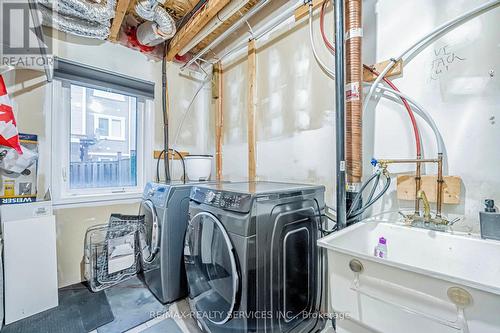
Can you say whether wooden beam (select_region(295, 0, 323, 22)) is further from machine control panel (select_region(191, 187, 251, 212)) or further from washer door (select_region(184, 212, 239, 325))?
washer door (select_region(184, 212, 239, 325))

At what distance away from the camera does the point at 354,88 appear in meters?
1.39

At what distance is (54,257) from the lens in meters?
1.86

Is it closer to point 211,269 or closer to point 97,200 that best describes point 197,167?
point 97,200

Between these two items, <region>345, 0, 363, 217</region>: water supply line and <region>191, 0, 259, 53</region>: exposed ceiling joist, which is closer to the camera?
<region>345, 0, 363, 217</region>: water supply line

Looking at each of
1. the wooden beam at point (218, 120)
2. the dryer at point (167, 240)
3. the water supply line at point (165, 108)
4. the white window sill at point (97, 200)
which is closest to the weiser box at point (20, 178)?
the white window sill at point (97, 200)

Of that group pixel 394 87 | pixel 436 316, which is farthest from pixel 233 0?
pixel 436 316

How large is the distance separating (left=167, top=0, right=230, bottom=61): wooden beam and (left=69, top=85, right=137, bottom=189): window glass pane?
0.78m

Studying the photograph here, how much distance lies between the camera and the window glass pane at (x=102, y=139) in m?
2.28

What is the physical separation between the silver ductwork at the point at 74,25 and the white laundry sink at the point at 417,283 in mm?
2643

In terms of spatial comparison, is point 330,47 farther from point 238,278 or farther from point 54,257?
point 54,257

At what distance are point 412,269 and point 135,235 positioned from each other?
7.91ft

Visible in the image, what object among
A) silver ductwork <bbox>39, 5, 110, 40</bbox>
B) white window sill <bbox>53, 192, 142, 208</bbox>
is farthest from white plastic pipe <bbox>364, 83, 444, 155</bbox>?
white window sill <bbox>53, 192, 142, 208</bbox>

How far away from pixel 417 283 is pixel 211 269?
102cm

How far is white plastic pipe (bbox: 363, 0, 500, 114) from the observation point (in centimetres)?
110
